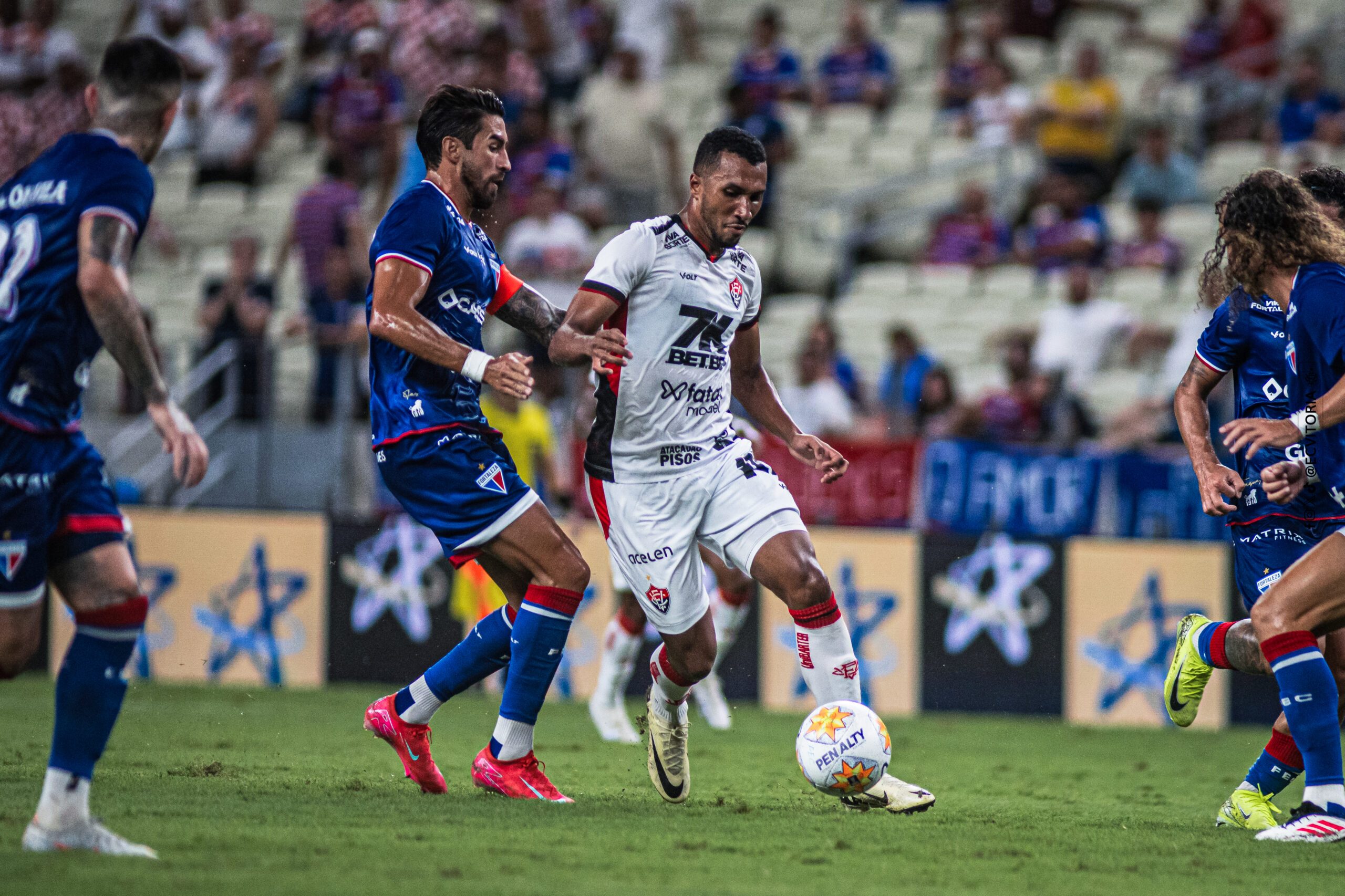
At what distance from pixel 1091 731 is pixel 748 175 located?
627 centimetres

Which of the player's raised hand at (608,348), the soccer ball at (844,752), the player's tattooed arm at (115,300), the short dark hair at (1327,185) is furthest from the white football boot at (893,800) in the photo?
the player's tattooed arm at (115,300)

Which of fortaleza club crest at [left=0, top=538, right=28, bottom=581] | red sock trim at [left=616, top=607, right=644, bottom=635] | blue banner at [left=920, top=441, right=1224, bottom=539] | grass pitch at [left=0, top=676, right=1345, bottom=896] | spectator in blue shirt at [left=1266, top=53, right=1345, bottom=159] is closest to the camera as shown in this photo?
grass pitch at [left=0, top=676, right=1345, bottom=896]

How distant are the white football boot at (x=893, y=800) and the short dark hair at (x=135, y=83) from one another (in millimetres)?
3688

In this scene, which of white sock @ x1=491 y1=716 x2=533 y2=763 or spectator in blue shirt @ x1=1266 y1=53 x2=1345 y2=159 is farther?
spectator in blue shirt @ x1=1266 y1=53 x2=1345 y2=159

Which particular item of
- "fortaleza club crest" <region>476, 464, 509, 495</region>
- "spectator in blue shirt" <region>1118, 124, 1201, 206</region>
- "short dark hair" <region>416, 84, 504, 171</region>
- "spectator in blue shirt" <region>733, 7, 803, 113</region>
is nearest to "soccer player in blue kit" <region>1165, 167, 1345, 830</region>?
"fortaleza club crest" <region>476, 464, 509, 495</region>

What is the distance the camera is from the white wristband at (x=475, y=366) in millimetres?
6055

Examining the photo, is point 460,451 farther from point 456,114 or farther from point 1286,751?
point 1286,751

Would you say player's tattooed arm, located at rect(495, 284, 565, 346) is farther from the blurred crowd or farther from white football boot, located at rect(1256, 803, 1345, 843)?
the blurred crowd

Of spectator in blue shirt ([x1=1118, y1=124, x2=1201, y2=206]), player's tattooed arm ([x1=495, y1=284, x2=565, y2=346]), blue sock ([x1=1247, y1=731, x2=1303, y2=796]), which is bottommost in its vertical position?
blue sock ([x1=1247, y1=731, x2=1303, y2=796])

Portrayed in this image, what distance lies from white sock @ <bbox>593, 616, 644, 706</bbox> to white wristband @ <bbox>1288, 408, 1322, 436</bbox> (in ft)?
16.3

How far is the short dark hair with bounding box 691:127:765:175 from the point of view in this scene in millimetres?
6520

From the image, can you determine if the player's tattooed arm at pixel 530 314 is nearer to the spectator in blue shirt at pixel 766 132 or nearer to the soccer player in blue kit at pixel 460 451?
the soccer player in blue kit at pixel 460 451

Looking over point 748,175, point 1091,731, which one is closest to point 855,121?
point 1091,731

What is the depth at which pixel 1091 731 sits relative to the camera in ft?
36.8
